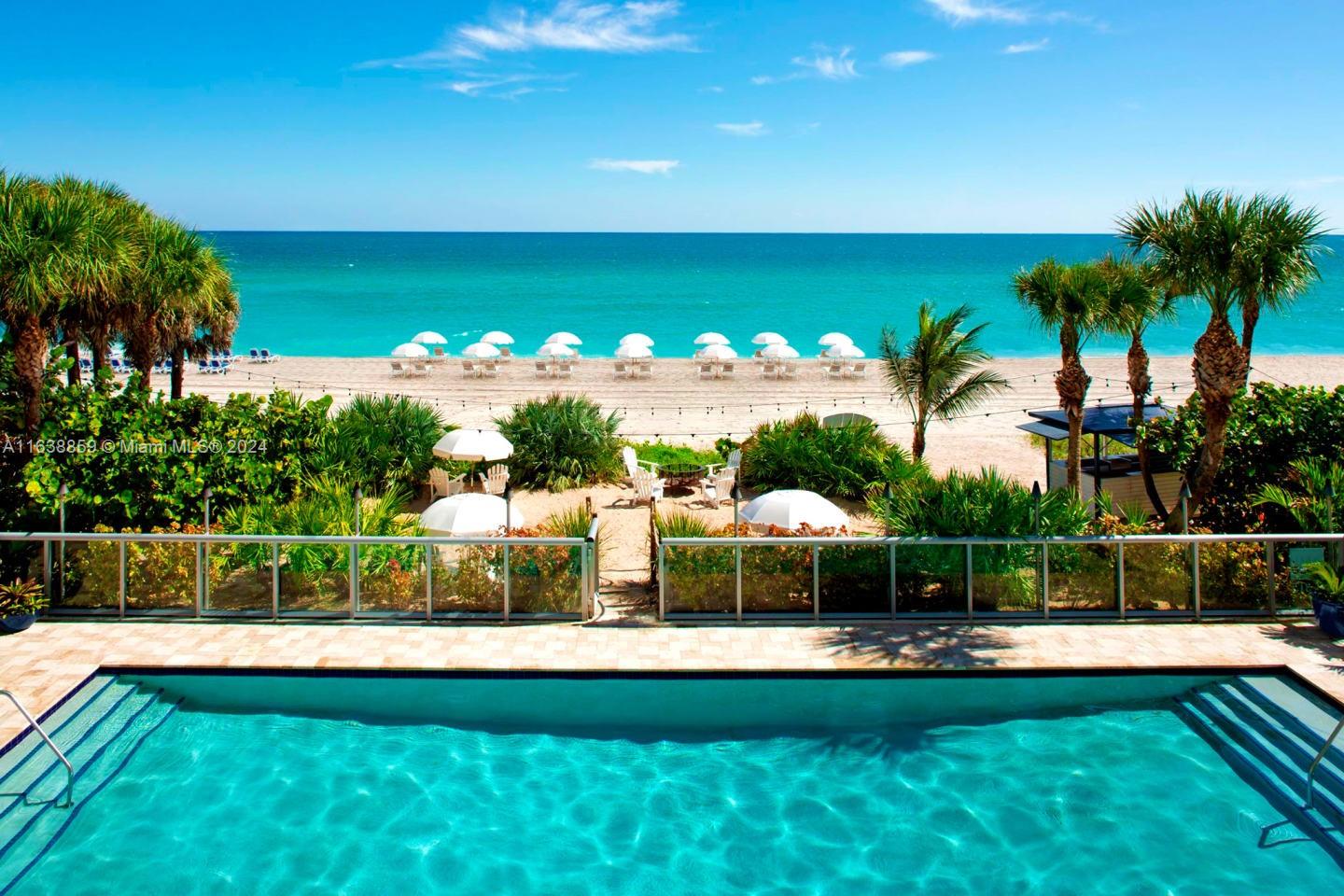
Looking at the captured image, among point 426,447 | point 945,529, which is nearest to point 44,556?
point 426,447

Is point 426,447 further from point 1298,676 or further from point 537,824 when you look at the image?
point 1298,676

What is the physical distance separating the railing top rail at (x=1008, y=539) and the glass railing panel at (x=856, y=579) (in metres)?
0.14

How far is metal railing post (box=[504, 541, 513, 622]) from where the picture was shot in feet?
39.0

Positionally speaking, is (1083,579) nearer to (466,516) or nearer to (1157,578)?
(1157,578)

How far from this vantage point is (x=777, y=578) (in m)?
12.0

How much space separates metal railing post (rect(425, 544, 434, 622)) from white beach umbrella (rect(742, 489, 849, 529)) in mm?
4417

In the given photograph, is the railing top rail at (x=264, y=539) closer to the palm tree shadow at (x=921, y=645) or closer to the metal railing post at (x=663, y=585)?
the metal railing post at (x=663, y=585)

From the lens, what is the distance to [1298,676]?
10156 millimetres

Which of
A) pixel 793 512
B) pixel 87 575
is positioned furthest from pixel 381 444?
pixel 793 512

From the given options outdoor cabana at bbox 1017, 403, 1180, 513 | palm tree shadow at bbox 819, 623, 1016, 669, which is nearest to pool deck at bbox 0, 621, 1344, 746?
palm tree shadow at bbox 819, 623, 1016, 669

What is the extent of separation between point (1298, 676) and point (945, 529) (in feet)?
12.1

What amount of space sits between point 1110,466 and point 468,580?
12.0 metres

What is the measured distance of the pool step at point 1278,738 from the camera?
836 cm

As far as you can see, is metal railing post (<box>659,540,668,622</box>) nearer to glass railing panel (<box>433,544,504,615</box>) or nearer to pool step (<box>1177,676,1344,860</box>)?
glass railing panel (<box>433,544,504,615</box>)
